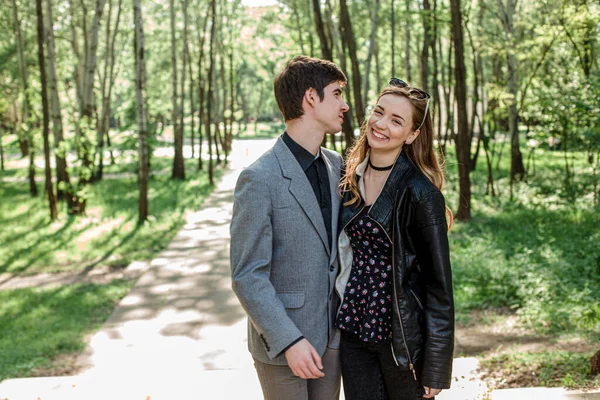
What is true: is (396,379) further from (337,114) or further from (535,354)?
(535,354)

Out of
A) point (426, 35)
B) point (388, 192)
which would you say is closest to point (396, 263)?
point (388, 192)

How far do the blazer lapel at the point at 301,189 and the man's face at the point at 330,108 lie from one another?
0.62ft

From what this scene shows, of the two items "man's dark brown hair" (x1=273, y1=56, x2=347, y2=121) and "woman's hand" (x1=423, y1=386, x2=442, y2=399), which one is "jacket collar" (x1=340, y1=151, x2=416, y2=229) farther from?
"woman's hand" (x1=423, y1=386, x2=442, y2=399)

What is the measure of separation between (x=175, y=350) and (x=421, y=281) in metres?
A: 4.30


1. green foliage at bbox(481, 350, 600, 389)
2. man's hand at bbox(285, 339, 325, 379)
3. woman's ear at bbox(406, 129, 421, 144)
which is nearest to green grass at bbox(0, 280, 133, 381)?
green foliage at bbox(481, 350, 600, 389)

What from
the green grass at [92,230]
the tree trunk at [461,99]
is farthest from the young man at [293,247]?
the tree trunk at [461,99]

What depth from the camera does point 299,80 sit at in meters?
2.49

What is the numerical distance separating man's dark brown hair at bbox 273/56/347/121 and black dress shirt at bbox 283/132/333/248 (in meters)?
0.13

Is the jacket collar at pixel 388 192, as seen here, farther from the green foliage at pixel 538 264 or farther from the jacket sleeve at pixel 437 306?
the green foliage at pixel 538 264

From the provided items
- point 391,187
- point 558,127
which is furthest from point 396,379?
point 558,127

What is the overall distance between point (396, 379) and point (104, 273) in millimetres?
8113

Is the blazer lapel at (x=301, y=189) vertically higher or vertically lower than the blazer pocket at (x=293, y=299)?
higher

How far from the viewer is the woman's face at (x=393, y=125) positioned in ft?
8.46

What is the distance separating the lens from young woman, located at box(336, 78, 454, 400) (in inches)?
94.9
